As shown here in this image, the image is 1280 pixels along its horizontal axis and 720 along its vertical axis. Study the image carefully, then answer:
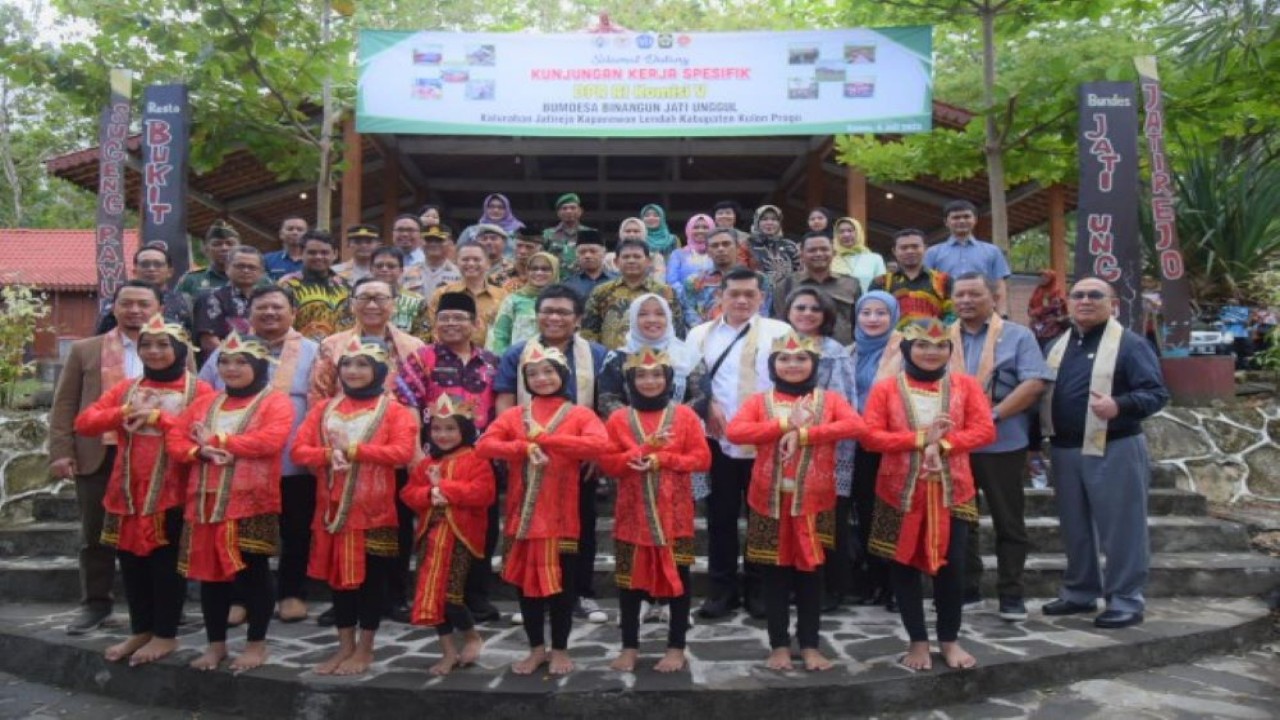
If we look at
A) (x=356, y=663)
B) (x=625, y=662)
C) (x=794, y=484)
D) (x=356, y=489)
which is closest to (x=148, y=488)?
(x=356, y=489)

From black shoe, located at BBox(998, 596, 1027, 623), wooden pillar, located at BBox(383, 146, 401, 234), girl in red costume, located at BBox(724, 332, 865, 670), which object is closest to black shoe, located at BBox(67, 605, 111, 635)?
girl in red costume, located at BBox(724, 332, 865, 670)

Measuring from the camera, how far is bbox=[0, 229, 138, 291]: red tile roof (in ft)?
66.2

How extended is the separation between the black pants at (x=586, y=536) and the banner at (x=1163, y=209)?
509 centimetres

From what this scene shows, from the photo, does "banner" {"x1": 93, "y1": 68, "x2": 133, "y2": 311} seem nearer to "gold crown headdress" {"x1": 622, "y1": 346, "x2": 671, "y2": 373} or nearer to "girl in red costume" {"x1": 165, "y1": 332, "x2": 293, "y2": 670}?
"girl in red costume" {"x1": 165, "y1": 332, "x2": 293, "y2": 670}

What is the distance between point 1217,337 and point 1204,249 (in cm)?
85

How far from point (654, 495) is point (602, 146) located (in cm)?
733

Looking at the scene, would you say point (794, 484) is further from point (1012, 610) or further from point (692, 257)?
point (692, 257)

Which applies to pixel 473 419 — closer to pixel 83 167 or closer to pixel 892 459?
pixel 892 459

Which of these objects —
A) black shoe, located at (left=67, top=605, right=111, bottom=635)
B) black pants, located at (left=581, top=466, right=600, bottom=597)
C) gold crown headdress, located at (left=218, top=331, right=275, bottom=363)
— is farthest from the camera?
black shoe, located at (left=67, top=605, right=111, bottom=635)

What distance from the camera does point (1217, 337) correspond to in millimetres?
8234

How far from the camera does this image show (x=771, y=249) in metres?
6.52

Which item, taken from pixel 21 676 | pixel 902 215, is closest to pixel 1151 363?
pixel 21 676

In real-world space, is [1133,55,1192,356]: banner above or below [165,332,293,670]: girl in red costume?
above

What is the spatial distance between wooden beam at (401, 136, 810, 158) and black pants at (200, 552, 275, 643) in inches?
286
